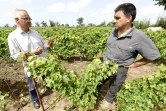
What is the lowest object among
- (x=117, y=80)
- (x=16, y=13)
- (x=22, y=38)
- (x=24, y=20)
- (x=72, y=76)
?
(x=117, y=80)

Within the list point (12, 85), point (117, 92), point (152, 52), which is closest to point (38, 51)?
point (117, 92)

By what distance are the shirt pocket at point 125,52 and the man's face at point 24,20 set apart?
5.97 feet

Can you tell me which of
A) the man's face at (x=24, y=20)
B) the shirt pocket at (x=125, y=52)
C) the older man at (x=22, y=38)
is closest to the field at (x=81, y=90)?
the shirt pocket at (x=125, y=52)

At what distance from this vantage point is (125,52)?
3.23 metres

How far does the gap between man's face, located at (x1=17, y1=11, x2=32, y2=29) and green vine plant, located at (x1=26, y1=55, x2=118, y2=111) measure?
0.84 m

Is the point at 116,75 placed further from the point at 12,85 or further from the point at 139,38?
the point at 12,85

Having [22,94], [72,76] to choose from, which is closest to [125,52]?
[72,76]

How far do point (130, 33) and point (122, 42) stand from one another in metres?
0.21

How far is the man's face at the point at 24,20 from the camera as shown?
3.51 m

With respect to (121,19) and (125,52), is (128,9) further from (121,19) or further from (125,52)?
(125,52)

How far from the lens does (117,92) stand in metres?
3.72

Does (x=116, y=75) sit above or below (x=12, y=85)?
above

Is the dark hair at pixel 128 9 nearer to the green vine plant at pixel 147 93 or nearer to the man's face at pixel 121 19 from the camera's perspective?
the man's face at pixel 121 19

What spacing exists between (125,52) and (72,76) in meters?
1.07
